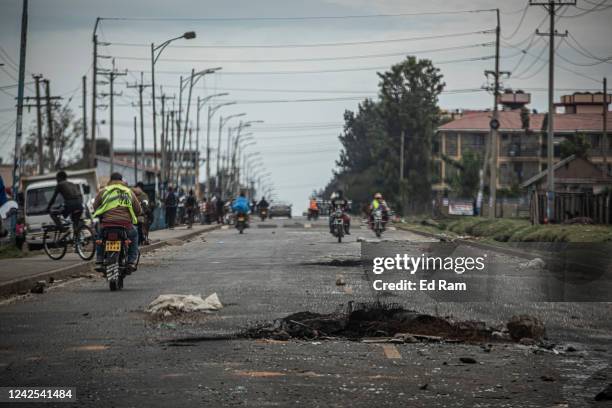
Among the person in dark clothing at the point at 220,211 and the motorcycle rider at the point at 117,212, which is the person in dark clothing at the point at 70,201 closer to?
the motorcycle rider at the point at 117,212

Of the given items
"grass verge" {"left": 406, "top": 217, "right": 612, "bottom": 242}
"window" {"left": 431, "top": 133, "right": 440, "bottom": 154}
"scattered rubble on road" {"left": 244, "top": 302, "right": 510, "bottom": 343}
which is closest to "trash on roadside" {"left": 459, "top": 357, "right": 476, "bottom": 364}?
"scattered rubble on road" {"left": 244, "top": 302, "right": 510, "bottom": 343}

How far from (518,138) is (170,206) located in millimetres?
78111

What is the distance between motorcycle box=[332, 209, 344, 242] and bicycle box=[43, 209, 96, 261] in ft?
40.0

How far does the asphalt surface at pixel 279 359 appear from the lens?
7.96 meters

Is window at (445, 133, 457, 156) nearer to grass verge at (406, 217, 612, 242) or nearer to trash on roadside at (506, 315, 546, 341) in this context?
grass verge at (406, 217, 612, 242)

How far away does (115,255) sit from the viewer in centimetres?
1812

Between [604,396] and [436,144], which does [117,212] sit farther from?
[436,144]

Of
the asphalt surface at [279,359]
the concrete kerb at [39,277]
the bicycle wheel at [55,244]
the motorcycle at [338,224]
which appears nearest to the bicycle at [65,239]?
the bicycle wheel at [55,244]

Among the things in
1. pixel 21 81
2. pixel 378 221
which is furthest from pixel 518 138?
pixel 21 81

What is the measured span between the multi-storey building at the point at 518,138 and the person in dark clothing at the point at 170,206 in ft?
225

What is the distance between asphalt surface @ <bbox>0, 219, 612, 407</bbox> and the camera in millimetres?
7965

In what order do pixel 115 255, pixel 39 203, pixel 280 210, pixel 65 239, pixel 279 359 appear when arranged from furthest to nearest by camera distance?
pixel 280 210 < pixel 39 203 < pixel 65 239 < pixel 115 255 < pixel 279 359

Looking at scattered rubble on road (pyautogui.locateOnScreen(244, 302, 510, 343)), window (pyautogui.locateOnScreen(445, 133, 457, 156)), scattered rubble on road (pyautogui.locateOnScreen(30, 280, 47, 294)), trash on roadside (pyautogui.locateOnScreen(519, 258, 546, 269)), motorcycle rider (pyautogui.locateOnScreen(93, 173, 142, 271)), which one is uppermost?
window (pyautogui.locateOnScreen(445, 133, 457, 156))

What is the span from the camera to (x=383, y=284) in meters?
12.7
